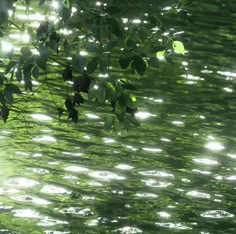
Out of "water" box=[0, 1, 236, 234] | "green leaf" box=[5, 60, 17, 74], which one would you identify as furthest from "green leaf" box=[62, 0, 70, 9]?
"water" box=[0, 1, 236, 234]

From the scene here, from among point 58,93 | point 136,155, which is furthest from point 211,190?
point 58,93

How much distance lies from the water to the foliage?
2.46ft

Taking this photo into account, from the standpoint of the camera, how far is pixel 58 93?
661 inches

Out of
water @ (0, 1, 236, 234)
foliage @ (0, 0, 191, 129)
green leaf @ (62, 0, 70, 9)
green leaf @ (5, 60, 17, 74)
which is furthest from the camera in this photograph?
water @ (0, 1, 236, 234)

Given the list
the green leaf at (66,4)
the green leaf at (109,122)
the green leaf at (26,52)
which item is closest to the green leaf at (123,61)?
the green leaf at (109,122)

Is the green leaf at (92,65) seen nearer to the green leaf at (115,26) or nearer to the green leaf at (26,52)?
the green leaf at (115,26)

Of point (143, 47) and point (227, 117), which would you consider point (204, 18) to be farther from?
point (143, 47)

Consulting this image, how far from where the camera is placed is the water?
33.5 feet

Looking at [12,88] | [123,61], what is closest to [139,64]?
[123,61]

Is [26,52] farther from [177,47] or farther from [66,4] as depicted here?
[177,47]

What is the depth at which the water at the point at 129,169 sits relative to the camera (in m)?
10.2

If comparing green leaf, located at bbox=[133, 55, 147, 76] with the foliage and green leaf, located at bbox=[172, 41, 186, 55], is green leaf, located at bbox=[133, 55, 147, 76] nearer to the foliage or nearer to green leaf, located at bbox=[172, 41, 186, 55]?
the foliage

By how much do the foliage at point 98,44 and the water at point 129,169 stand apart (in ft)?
2.46

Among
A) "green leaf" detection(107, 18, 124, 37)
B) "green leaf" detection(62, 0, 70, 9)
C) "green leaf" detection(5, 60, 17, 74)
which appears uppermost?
"green leaf" detection(62, 0, 70, 9)
